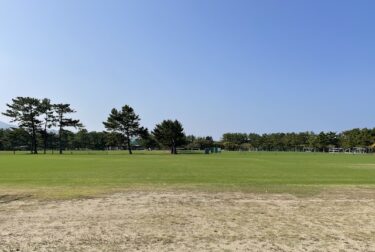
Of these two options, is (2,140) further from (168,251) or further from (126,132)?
(168,251)

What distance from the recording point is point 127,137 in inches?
4099

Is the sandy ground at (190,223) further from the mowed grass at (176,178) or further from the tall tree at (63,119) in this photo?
the tall tree at (63,119)

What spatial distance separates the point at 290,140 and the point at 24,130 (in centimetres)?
10334

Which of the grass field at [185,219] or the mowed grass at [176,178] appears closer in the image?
the grass field at [185,219]

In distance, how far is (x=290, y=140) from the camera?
170375 millimetres

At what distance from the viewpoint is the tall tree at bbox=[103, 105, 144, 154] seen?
4055 inches

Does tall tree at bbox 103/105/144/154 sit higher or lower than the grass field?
higher

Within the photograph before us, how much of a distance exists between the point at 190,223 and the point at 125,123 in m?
94.6

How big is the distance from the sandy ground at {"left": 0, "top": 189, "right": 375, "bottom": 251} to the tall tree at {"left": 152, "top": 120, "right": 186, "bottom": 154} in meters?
96.7

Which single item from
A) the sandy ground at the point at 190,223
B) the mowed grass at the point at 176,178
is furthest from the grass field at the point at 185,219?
the mowed grass at the point at 176,178

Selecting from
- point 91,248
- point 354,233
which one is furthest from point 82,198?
point 354,233

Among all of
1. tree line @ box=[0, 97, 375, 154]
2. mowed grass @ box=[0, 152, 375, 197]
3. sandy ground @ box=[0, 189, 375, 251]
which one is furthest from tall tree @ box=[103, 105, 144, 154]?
sandy ground @ box=[0, 189, 375, 251]

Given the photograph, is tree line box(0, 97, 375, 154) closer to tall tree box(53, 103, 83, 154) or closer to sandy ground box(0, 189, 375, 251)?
tall tree box(53, 103, 83, 154)

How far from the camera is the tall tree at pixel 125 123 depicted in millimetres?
103000
